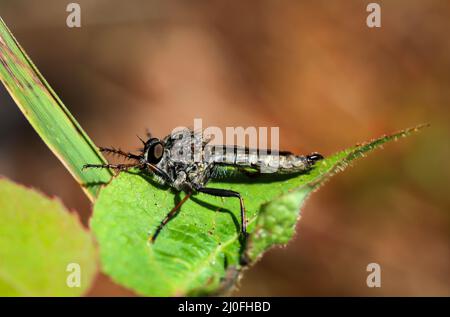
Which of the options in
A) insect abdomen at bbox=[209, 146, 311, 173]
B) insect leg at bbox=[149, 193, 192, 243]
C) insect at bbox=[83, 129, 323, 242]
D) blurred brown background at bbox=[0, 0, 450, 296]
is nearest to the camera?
insect leg at bbox=[149, 193, 192, 243]

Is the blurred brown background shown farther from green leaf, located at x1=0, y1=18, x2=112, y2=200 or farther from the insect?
green leaf, located at x1=0, y1=18, x2=112, y2=200

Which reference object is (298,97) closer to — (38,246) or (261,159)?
(261,159)

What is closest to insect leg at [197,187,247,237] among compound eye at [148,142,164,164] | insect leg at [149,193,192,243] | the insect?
the insect

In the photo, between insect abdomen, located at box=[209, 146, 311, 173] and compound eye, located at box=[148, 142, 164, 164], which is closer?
insect abdomen, located at box=[209, 146, 311, 173]

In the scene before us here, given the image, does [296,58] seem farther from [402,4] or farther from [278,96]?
[402,4]

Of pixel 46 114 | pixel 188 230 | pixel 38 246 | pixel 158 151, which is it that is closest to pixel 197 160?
pixel 158 151

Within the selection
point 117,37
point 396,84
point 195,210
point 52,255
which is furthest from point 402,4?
point 52,255

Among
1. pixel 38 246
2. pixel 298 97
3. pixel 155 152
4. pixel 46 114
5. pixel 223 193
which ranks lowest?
pixel 38 246
